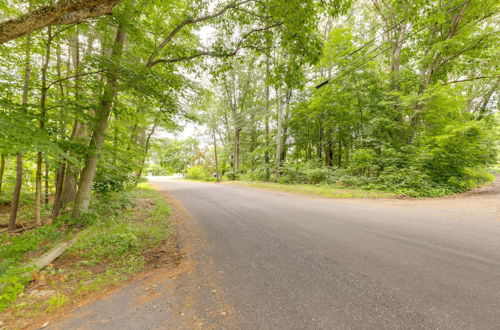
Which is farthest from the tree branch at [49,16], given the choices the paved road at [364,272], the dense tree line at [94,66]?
the paved road at [364,272]

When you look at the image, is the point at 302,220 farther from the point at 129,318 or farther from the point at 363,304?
the point at 129,318

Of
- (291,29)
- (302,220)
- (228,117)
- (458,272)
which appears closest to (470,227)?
(458,272)

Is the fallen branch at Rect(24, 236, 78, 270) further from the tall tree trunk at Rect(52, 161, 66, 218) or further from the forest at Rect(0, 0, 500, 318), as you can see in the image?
the tall tree trunk at Rect(52, 161, 66, 218)

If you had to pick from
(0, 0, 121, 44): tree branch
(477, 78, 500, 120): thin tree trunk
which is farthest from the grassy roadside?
(477, 78, 500, 120): thin tree trunk

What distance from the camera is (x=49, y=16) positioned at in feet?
7.89

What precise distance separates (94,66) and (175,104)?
173 cm

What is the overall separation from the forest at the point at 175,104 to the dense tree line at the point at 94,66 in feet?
0.13

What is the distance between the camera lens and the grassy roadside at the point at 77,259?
89.1 inches

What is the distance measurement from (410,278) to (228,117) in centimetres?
2270

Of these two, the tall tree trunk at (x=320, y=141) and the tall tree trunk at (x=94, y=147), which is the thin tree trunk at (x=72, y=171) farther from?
the tall tree trunk at (x=320, y=141)

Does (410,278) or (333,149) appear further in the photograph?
(333,149)

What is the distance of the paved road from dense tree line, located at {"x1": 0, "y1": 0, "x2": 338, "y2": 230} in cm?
361

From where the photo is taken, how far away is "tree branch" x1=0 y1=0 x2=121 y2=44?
2.32 meters

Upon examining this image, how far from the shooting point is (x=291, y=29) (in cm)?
471
